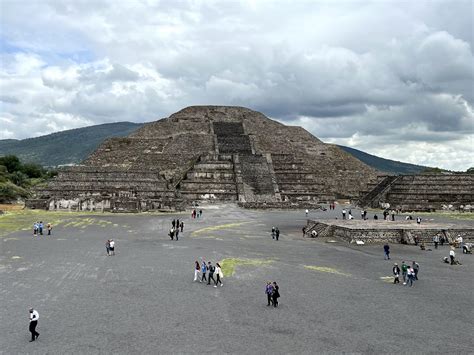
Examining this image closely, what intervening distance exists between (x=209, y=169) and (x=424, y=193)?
2604cm

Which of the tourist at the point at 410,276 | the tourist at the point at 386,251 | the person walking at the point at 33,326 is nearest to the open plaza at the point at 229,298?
the person walking at the point at 33,326

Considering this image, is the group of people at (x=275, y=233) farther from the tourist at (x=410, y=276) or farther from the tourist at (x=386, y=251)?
the tourist at (x=410, y=276)

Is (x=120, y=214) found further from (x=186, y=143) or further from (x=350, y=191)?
(x=350, y=191)

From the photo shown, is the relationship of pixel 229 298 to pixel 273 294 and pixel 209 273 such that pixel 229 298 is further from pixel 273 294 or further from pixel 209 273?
pixel 209 273

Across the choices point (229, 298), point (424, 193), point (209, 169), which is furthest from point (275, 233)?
point (209, 169)

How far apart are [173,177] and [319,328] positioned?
46.5 metres

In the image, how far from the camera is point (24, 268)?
18172 mm

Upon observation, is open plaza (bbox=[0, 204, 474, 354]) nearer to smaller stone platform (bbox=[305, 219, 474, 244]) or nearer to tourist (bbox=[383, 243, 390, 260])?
tourist (bbox=[383, 243, 390, 260])

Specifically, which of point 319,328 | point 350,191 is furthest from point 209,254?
point 350,191

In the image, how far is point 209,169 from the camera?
57.6m

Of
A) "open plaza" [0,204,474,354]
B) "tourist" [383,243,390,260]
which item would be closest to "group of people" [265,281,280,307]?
"open plaza" [0,204,474,354]

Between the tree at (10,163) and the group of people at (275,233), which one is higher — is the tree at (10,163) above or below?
Answer: above

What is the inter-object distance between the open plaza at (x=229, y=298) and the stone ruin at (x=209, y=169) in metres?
21.0

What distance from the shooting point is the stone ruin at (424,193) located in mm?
48281
